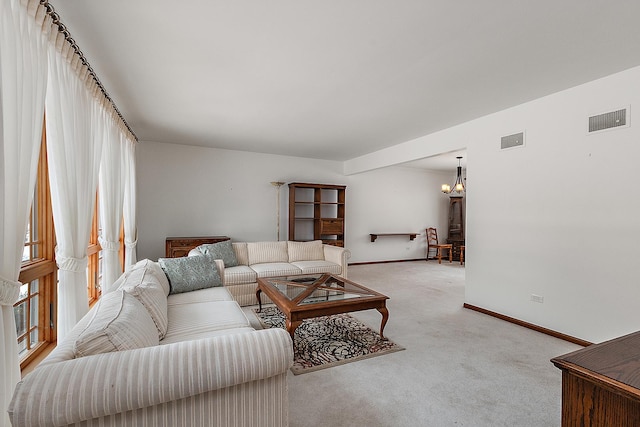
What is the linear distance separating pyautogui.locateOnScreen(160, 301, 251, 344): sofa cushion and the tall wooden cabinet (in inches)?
136

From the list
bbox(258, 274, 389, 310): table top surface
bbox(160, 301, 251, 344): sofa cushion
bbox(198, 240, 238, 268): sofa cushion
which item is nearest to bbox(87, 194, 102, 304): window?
bbox(198, 240, 238, 268): sofa cushion

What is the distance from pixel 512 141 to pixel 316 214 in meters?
3.79

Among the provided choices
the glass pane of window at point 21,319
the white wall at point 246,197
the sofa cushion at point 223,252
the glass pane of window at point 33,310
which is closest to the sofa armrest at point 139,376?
the glass pane of window at point 21,319

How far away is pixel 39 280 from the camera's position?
2275mm

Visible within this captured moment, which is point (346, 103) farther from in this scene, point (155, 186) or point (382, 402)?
point (155, 186)

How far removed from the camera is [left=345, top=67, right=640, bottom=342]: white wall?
2.54 metres

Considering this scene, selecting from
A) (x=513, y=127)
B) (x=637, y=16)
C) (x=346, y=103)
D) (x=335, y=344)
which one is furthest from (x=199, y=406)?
(x=513, y=127)

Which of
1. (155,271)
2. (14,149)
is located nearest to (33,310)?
(155,271)

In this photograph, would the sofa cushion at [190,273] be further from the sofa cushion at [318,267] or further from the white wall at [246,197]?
the white wall at [246,197]

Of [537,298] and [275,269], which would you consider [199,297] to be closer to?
[275,269]

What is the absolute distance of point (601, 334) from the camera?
2.65m

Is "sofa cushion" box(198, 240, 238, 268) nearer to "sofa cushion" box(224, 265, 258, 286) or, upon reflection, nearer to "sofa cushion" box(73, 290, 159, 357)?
"sofa cushion" box(224, 265, 258, 286)

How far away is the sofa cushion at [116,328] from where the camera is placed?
1.19 meters

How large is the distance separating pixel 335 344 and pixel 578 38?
3.07 m
